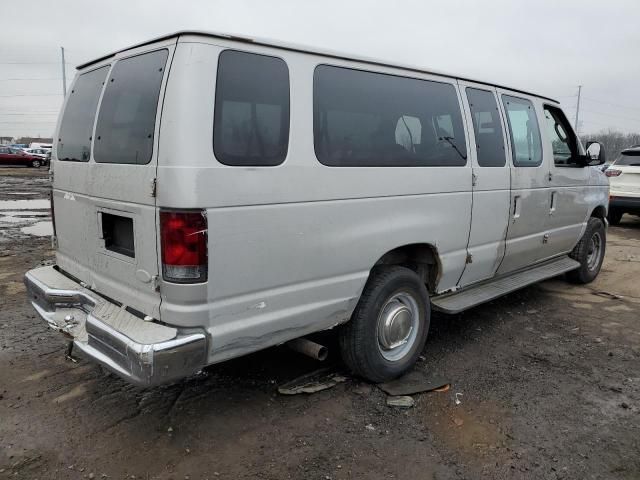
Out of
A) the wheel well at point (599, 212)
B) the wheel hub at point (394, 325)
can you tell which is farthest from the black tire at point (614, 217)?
the wheel hub at point (394, 325)

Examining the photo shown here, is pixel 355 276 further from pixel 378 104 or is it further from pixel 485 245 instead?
pixel 485 245

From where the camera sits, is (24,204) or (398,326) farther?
(24,204)

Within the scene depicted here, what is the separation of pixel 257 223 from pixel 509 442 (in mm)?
1968

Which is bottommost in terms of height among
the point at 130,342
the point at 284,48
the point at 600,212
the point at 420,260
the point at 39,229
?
the point at 39,229

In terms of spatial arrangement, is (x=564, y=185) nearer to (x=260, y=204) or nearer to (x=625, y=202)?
(x=260, y=204)

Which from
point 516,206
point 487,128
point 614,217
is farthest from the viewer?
point 614,217

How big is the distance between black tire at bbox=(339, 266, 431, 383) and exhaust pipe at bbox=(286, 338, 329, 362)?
0.23m

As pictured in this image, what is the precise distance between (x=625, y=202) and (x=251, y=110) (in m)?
10.6

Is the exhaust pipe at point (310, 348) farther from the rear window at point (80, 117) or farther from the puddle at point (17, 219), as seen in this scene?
the puddle at point (17, 219)

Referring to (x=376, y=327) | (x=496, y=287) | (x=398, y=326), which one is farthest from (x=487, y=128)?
(x=376, y=327)

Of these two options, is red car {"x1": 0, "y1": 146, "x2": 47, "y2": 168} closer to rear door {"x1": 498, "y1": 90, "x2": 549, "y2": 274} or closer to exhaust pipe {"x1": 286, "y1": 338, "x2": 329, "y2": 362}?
rear door {"x1": 498, "y1": 90, "x2": 549, "y2": 274}

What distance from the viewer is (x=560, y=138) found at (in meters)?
5.46

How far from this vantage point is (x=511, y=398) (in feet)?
11.8

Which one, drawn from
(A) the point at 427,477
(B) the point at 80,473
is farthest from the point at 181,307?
(A) the point at 427,477
